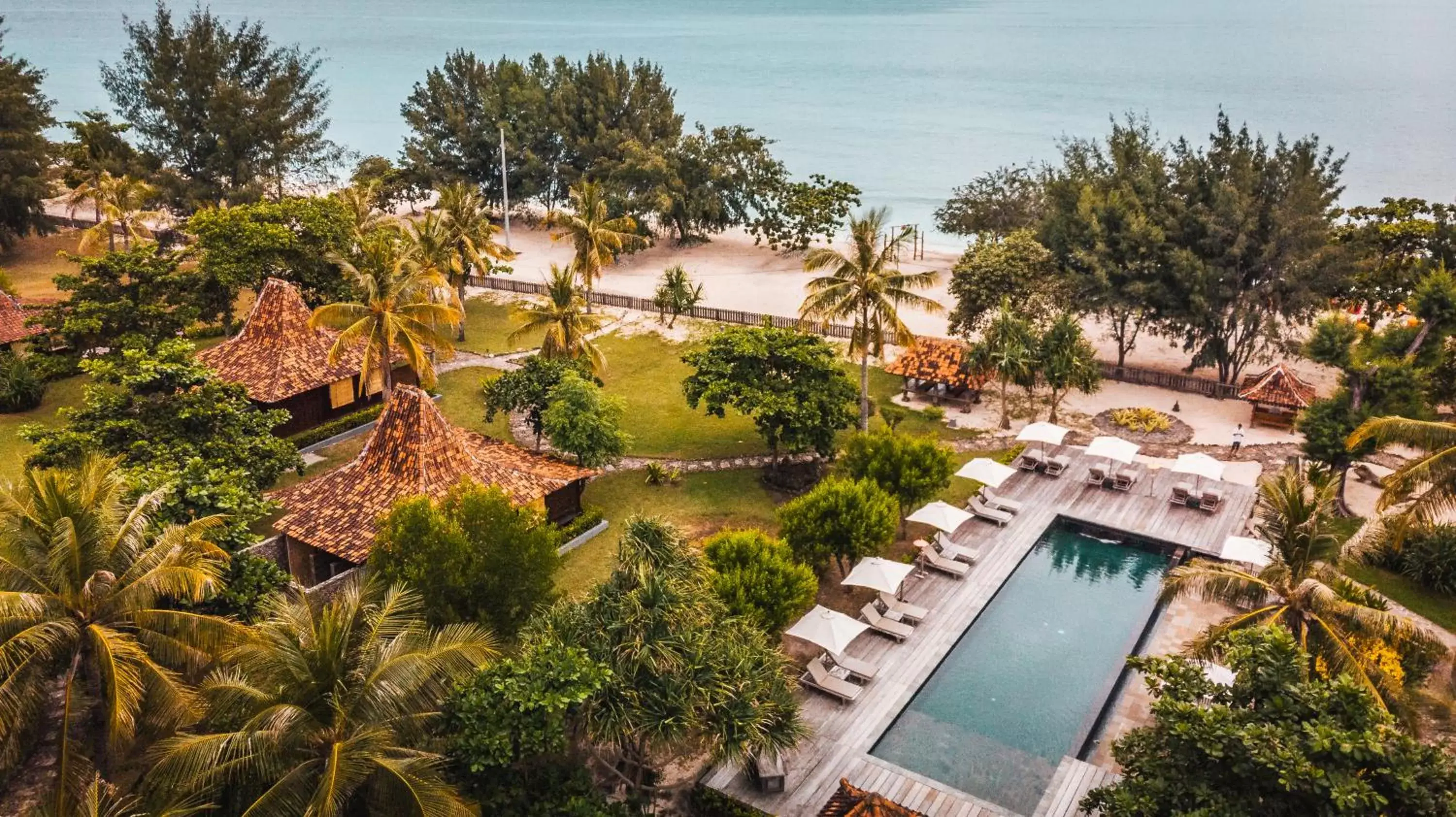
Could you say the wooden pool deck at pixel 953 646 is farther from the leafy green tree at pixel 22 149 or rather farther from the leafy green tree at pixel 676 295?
the leafy green tree at pixel 22 149

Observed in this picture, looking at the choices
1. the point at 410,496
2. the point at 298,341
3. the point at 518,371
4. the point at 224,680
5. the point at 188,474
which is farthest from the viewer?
the point at 298,341

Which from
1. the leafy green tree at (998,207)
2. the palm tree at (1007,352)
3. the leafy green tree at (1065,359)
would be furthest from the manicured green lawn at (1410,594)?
the leafy green tree at (998,207)

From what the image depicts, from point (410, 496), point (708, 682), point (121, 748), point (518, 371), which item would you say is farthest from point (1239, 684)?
point (518, 371)

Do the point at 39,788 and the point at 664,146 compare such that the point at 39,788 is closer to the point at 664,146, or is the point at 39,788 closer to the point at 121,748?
the point at 121,748

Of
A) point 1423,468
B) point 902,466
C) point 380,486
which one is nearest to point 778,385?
point 902,466

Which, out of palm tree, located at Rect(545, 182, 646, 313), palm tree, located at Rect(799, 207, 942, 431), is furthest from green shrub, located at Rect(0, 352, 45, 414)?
palm tree, located at Rect(799, 207, 942, 431)
